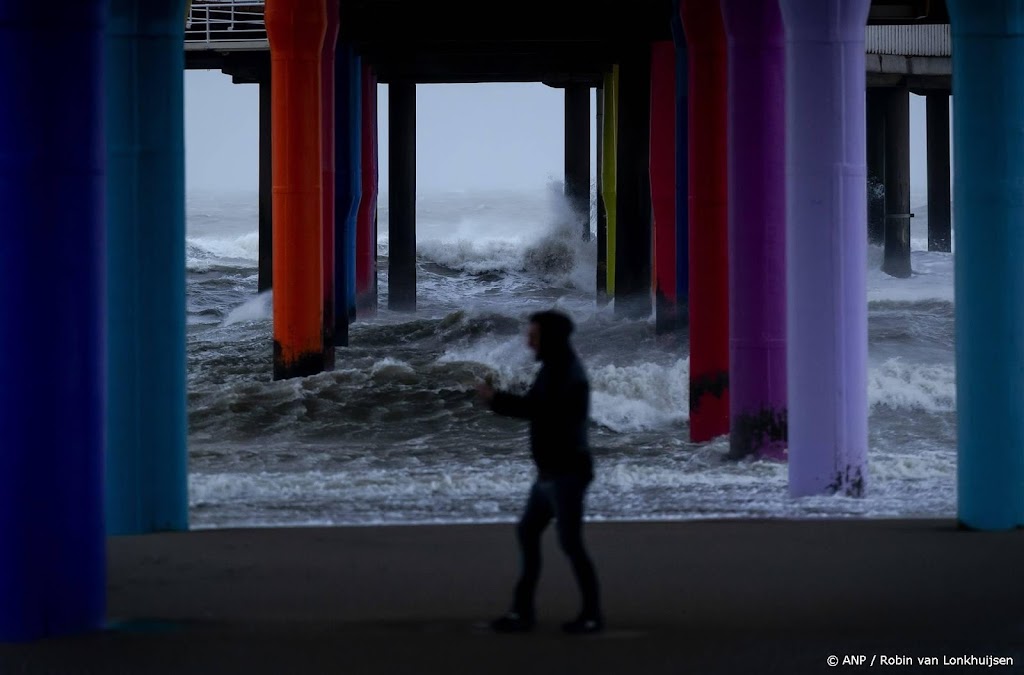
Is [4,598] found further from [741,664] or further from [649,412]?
[649,412]

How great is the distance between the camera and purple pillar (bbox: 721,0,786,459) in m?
12.1

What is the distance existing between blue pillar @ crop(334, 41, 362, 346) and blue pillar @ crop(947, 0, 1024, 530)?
18.2 metres

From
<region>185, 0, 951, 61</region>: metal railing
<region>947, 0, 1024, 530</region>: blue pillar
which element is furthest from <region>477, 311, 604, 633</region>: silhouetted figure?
<region>185, 0, 951, 61</region>: metal railing

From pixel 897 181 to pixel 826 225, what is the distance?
28219 mm

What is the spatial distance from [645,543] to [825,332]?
2570 mm

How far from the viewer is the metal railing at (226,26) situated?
32250mm

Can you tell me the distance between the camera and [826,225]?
33.6 feet

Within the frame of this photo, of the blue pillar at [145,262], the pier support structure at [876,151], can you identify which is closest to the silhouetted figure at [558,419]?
the blue pillar at [145,262]

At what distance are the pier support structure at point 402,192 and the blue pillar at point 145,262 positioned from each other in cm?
2350

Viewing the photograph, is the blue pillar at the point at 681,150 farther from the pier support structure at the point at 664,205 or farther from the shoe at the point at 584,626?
the shoe at the point at 584,626

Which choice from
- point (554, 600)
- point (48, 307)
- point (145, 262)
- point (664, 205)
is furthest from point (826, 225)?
point (664, 205)

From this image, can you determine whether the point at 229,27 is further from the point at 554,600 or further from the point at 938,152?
the point at 554,600

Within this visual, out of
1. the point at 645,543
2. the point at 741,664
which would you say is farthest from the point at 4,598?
the point at 645,543

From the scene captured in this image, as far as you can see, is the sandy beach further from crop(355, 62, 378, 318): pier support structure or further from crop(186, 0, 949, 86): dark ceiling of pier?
crop(355, 62, 378, 318): pier support structure
